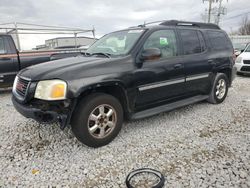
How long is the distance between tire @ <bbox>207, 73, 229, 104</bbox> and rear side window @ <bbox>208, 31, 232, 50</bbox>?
68 centimetres

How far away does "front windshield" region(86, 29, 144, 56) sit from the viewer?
364 cm

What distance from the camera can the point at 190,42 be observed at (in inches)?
175

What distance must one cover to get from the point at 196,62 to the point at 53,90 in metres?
2.99

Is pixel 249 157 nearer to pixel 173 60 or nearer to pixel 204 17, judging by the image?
pixel 173 60

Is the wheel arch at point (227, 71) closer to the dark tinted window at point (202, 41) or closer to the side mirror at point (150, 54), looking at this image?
the dark tinted window at point (202, 41)

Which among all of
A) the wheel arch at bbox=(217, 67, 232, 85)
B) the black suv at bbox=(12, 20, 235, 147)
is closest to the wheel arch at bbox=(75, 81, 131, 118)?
the black suv at bbox=(12, 20, 235, 147)

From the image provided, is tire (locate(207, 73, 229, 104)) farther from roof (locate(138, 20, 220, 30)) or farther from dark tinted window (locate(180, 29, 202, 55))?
roof (locate(138, 20, 220, 30))

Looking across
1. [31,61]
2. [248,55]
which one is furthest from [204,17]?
[31,61]

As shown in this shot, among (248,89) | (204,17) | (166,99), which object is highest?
(204,17)

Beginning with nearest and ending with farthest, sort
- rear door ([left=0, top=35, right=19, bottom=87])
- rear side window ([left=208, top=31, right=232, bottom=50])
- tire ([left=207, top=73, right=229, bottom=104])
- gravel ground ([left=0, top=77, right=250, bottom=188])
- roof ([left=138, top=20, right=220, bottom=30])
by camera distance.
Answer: gravel ground ([left=0, top=77, right=250, bottom=188]) → roof ([left=138, top=20, right=220, bottom=30]) → rear side window ([left=208, top=31, right=232, bottom=50]) → tire ([left=207, top=73, right=229, bottom=104]) → rear door ([left=0, top=35, right=19, bottom=87])

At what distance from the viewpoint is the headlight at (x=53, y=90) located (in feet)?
9.27

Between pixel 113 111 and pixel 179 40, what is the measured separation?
2.01 metres

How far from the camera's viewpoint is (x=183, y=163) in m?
2.86

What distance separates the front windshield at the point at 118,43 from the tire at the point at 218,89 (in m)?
2.49
